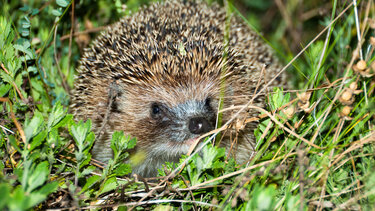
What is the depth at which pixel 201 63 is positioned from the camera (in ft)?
7.42

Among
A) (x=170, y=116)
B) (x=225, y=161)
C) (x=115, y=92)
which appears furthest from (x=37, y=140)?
(x=225, y=161)

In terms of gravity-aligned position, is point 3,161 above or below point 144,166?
above

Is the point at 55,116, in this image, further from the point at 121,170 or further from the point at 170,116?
the point at 170,116

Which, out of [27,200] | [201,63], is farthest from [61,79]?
[27,200]

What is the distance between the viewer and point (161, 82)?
2.27m

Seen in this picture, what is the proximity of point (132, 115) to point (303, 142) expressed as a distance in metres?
1.03

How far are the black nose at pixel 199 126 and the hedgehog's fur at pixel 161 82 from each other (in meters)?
0.04

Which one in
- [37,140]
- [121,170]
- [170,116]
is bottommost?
[121,170]

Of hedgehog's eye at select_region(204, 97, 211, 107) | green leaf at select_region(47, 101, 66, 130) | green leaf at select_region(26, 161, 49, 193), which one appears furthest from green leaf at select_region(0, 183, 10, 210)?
hedgehog's eye at select_region(204, 97, 211, 107)

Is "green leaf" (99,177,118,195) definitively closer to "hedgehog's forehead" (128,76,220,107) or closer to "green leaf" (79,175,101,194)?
"green leaf" (79,175,101,194)

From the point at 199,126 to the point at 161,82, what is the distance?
1.22 ft

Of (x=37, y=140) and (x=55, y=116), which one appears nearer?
(x=37, y=140)

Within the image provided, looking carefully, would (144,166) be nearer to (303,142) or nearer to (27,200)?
(303,142)

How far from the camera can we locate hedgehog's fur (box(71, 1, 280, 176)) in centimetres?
223
